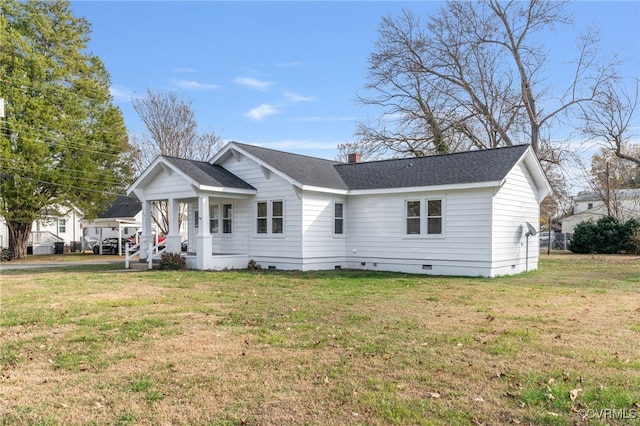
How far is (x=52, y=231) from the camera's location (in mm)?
38031

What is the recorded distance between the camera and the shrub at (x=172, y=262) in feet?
54.2

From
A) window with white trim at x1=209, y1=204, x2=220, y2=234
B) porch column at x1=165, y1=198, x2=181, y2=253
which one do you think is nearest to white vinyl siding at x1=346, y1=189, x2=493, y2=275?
window with white trim at x1=209, y1=204, x2=220, y2=234

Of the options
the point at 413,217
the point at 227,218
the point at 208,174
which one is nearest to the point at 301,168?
the point at 208,174

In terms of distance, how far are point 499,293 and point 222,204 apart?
1126cm

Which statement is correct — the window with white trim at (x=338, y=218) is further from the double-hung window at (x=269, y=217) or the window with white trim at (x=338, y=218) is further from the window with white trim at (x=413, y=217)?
the window with white trim at (x=413, y=217)

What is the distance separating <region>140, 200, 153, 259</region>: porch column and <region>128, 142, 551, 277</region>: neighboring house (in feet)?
0.17

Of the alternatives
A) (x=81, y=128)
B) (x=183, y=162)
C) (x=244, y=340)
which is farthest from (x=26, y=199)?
(x=244, y=340)

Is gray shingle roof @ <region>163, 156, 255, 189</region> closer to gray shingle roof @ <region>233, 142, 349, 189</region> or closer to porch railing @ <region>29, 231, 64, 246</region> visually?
gray shingle roof @ <region>233, 142, 349, 189</region>

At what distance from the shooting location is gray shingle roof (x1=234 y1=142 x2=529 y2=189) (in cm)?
1503

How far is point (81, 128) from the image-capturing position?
27359 mm

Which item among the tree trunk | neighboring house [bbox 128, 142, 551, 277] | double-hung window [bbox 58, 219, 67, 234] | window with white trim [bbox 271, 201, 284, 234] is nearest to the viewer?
neighboring house [bbox 128, 142, 551, 277]

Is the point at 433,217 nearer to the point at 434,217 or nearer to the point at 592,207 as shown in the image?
the point at 434,217

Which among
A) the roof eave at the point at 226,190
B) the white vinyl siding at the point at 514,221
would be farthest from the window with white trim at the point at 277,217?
the white vinyl siding at the point at 514,221

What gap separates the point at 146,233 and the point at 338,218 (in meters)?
7.52
